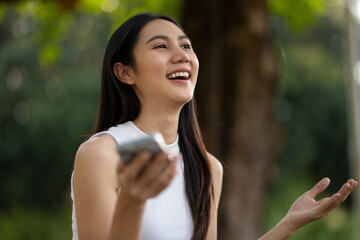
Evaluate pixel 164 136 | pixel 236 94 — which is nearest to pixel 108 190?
pixel 164 136

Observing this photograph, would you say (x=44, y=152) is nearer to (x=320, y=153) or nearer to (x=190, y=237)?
(x=320, y=153)

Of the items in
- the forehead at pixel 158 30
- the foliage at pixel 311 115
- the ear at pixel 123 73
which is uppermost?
the forehead at pixel 158 30

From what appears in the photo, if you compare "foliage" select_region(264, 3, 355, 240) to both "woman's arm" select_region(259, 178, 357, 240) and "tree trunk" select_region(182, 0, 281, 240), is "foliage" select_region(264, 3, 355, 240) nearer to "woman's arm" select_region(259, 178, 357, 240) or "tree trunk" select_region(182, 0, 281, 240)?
"tree trunk" select_region(182, 0, 281, 240)

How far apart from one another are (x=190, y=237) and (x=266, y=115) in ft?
12.6

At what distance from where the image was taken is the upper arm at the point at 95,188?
2.08 m

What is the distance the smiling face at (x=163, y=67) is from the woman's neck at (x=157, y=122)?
0.05 m

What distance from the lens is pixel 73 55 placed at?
1859 cm

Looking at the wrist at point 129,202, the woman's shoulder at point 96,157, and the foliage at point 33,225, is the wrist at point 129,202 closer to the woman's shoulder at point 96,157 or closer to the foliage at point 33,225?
the woman's shoulder at point 96,157

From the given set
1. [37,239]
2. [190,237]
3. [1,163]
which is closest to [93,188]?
[190,237]

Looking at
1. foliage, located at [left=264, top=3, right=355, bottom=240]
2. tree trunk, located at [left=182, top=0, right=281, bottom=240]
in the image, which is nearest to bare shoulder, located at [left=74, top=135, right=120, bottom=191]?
tree trunk, located at [left=182, top=0, right=281, bottom=240]

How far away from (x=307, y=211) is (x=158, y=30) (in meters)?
0.90

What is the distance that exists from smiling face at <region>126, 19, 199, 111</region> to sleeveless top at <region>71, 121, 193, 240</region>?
6.4 inches

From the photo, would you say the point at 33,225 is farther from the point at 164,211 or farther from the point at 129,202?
the point at 129,202

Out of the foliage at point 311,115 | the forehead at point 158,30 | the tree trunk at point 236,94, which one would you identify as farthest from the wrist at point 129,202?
the foliage at point 311,115
